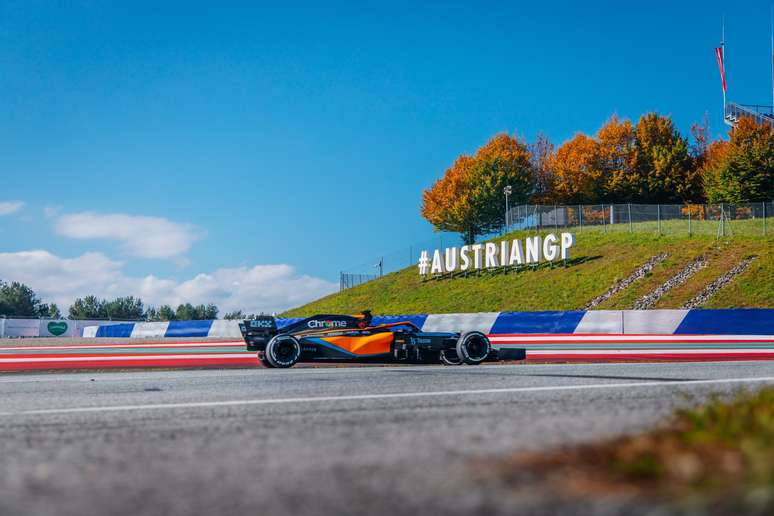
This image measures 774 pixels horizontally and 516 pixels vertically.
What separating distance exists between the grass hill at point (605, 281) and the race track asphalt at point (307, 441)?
3214cm

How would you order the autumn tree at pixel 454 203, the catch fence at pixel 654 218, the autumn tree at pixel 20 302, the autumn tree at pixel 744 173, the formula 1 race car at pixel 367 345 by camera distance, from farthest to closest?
the autumn tree at pixel 20 302, the autumn tree at pixel 454 203, the autumn tree at pixel 744 173, the catch fence at pixel 654 218, the formula 1 race car at pixel 367 345

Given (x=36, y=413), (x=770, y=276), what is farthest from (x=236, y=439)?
(x=770, y=276)

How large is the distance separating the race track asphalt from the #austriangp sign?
4181cm

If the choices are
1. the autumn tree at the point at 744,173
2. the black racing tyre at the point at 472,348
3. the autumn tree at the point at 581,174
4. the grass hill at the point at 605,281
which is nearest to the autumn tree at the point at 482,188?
the autumn tree at the point at 581,174

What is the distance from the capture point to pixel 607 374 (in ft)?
32.4

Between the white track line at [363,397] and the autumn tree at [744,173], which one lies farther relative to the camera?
the autumn tree at [744,173]

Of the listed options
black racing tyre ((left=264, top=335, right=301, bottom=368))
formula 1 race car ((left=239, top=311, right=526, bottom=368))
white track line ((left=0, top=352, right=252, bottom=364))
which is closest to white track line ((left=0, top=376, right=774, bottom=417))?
formula 1 race car ((left=239, top=311, right=526, bottom=368))

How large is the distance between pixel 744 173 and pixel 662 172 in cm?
875

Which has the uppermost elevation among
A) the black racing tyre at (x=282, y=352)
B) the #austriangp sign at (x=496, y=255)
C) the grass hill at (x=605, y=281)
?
the #austriangp sign at (x=496, y=255)

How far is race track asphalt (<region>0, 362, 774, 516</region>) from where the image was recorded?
2791mm

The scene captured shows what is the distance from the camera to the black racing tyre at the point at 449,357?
44.2 feet

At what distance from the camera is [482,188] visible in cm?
6794

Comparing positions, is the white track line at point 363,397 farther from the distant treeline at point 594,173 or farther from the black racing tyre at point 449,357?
the distant treeline at point 594,173

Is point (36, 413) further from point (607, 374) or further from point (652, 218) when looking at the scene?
point (652, 218)
